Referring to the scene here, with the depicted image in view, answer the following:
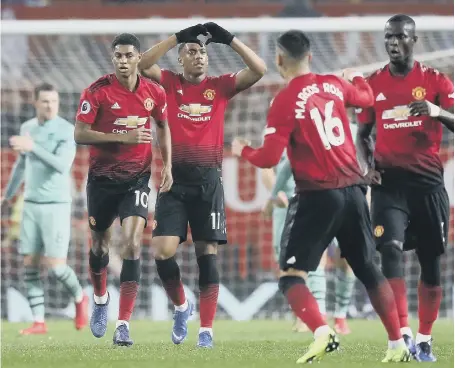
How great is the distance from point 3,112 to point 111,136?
6.36 m

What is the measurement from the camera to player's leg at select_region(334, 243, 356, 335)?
1096 cm

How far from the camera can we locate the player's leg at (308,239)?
698cm

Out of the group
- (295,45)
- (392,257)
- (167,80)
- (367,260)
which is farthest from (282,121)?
(167,80)

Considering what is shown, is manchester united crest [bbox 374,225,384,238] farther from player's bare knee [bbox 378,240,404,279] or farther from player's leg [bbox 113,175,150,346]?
player's leg [bbox 113,175,150,346]

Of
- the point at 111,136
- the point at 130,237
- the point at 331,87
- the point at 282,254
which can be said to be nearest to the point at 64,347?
the point at 130,237

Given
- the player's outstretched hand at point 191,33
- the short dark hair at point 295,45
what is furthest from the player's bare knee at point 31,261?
the short dark hair at point 295,45

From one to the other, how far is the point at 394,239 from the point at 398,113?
2.85ft

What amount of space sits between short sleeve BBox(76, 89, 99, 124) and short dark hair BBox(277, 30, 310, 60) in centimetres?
195

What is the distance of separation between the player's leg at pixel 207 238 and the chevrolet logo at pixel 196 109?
518mm

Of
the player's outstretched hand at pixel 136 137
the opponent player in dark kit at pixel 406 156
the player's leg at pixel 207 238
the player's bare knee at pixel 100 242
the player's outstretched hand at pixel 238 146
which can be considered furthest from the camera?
the player's bare knee at pixel 100 242

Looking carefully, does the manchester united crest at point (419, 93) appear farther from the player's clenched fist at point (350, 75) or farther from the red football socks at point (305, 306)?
the red football socks at point (305, 306)

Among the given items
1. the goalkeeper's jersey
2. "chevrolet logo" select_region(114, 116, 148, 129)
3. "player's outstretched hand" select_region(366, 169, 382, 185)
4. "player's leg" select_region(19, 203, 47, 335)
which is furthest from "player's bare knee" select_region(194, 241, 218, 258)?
"player's leg" select_region(19, 203, 47, 335)

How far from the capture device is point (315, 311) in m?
6.94

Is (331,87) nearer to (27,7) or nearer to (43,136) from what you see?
(43,136)
